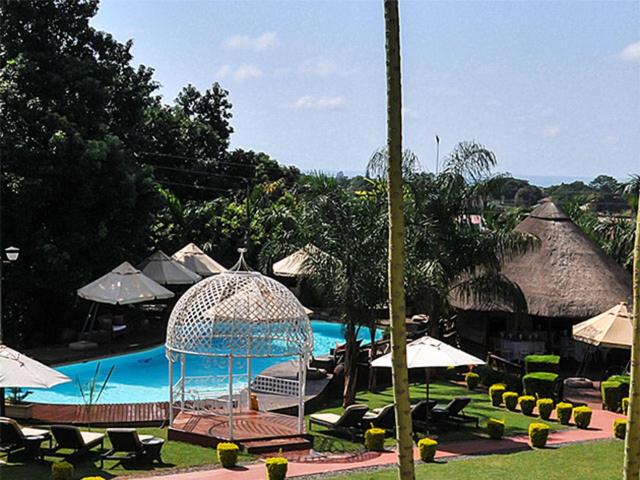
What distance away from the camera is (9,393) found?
1839 centimetres

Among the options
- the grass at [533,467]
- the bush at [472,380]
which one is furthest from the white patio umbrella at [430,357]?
the bush at [472,380]

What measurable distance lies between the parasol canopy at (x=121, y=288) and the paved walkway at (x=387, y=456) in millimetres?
12271

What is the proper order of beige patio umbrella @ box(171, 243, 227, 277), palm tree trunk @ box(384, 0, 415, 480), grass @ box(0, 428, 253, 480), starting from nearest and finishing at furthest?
palm tree trunk @ box(384, 0, 415, 480) < grass @ box(0, 428, 253, 480) < beige patio umbrella @ box(171, 243, 227, 277)

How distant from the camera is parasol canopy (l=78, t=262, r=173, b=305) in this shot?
25.5 m

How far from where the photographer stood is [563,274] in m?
26.0

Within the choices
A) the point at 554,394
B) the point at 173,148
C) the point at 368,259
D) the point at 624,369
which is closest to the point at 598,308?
the point at 624,369

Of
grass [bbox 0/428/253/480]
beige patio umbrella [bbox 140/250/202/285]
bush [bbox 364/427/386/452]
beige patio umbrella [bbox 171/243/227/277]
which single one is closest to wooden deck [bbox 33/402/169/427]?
grass [bbox 0/428/253/480]

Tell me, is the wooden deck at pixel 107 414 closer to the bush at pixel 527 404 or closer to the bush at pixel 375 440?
the bush at pixel 375 440

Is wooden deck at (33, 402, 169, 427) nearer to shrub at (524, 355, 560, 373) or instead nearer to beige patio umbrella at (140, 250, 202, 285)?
shrub at (524, 355, 560, 373)

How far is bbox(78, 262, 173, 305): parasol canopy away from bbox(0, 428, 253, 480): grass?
10551 mm

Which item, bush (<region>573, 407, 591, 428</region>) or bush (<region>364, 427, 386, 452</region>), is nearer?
bush (<region>364, 427, 386, 452</region>)

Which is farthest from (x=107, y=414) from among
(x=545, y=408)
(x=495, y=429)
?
(x=545, y=408)

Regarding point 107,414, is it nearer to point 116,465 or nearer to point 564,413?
point 116,465

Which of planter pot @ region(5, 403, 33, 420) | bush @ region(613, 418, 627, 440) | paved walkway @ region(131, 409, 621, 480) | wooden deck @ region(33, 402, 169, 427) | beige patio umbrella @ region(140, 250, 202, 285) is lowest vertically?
paved walkway @ region(131, 409, 621, 480)
